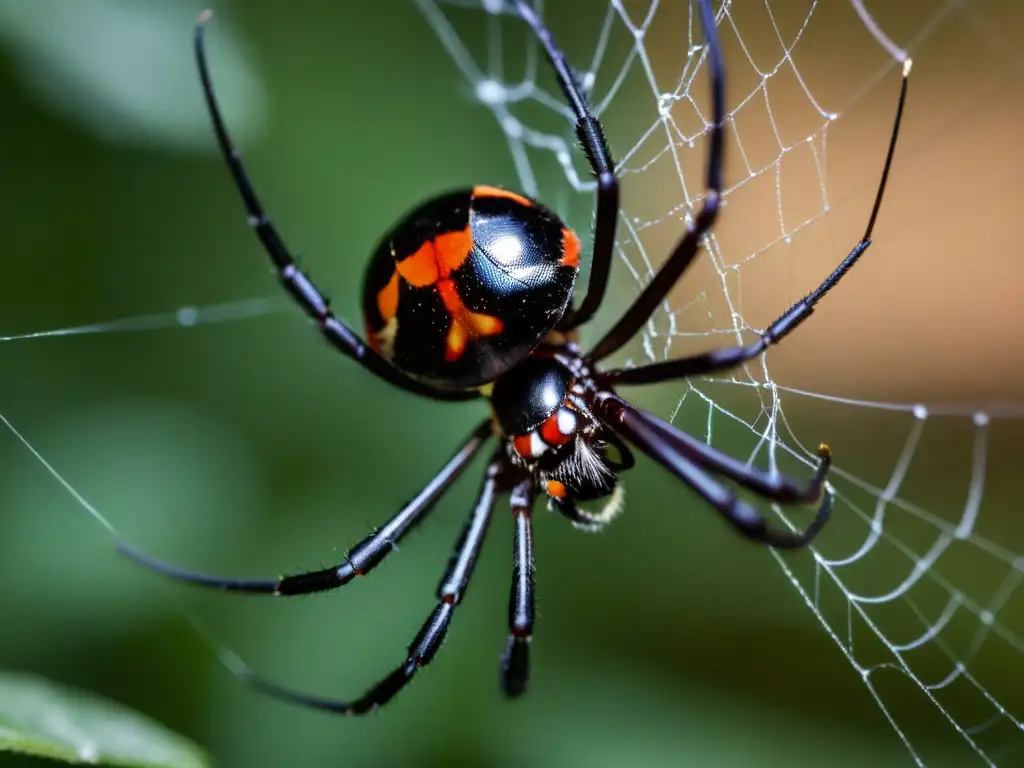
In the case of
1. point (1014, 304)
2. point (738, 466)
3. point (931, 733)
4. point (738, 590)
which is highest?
point (1014, 304)

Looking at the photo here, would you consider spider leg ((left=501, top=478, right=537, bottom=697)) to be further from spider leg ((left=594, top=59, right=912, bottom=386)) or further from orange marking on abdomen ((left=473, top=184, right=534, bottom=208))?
orange marking on abdomen ((left=473, top=184, right=534, bottom=208))

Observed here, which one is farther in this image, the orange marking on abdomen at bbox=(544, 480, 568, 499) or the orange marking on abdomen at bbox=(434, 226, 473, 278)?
the orange marking on abdomen at bbox=(544, 480, 568, 499)

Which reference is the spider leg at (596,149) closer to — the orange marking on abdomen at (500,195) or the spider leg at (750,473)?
the orange marking on abdomen at (500,195)

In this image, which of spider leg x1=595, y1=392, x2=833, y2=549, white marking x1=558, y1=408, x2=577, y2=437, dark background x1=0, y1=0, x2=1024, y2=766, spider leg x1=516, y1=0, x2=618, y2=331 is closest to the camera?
spider leg x1=595, y1=392, x2=833, y2=549

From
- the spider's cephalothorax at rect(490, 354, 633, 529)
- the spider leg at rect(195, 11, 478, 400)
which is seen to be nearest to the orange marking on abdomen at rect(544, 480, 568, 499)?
the spider's cephalothorax at rect(490, 354, 633, 529)

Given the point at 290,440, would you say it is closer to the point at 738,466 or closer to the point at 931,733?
the point at 738,466

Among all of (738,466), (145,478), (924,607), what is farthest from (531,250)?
(924,607)

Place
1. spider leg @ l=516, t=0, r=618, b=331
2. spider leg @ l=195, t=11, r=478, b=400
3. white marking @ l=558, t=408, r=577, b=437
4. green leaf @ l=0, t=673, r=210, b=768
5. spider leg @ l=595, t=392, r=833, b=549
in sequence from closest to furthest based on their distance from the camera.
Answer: green leaf @ l=0, t=673, r=210, b=768 → spider leg @ l=595, t=392, r=833, b=549 → spider leg @ l=516, t=0, r=618, b=331 → spider leg @ l=195, t=11, r=478, b=400 → white marking @ l=558, t=408, r=577, b=437
